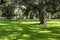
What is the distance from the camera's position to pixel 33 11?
4294 cm

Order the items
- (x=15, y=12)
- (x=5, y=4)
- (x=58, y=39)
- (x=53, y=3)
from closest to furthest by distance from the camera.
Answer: (x=58, y=39) < (x=53, y=3) < (x=5, y=4) < (x=15, y=12)

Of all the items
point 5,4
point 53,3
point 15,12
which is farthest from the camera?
point 15,12

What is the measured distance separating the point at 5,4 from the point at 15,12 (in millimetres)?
3741

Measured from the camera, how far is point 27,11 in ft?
143

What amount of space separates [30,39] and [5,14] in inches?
1408

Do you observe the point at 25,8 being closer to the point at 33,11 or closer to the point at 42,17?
the point at 33,11

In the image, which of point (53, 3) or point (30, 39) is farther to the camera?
point (53, 3)

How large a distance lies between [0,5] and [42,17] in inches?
965

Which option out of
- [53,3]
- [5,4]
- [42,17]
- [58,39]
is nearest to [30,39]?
[58,39]

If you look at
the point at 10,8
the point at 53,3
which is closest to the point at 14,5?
the point at 10,8

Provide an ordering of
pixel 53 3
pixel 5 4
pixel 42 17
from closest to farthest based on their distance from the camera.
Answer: pixel 42 17 → pixel 53 3 → pixel 5 4

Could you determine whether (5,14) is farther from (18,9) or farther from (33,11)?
(33,11)

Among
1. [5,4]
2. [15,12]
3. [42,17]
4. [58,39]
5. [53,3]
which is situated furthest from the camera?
[15,12]

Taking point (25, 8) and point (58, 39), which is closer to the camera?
point (58, 39)
